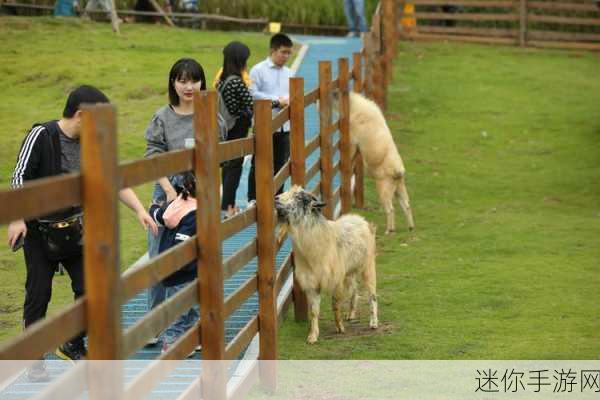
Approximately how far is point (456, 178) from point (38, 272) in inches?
403

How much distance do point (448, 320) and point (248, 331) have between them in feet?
7.42

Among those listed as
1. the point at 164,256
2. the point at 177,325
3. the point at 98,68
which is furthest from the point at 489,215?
the point at 164,256

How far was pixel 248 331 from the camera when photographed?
19.1 feet

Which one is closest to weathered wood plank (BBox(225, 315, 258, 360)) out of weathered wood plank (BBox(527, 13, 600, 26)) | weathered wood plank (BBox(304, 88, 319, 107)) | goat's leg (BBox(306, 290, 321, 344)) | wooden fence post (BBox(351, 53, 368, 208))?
goat's leg (BBox(306, 290, 321, 344))

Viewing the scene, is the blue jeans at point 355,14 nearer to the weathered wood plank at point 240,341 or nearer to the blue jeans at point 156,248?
the blue jeans at point 156,248

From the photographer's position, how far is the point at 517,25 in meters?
26.6

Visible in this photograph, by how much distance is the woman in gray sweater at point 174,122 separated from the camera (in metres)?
6.41

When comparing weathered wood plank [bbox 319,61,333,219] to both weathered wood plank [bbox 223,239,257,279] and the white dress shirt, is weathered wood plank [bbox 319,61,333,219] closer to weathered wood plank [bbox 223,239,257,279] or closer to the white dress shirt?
the white dress shirt

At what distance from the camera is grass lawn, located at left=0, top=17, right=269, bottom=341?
1477cm

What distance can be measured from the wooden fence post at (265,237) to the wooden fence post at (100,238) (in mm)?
2603

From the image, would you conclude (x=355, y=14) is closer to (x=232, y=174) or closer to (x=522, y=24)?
(x=522, y=24)

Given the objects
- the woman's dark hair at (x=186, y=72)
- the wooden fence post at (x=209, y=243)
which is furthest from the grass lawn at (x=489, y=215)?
the wooden fence post at (x=209, y=243)

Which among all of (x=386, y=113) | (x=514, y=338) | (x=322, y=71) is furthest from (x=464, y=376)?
(x=386, y=113)

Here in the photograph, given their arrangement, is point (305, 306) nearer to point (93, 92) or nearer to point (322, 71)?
point (322, 71)
